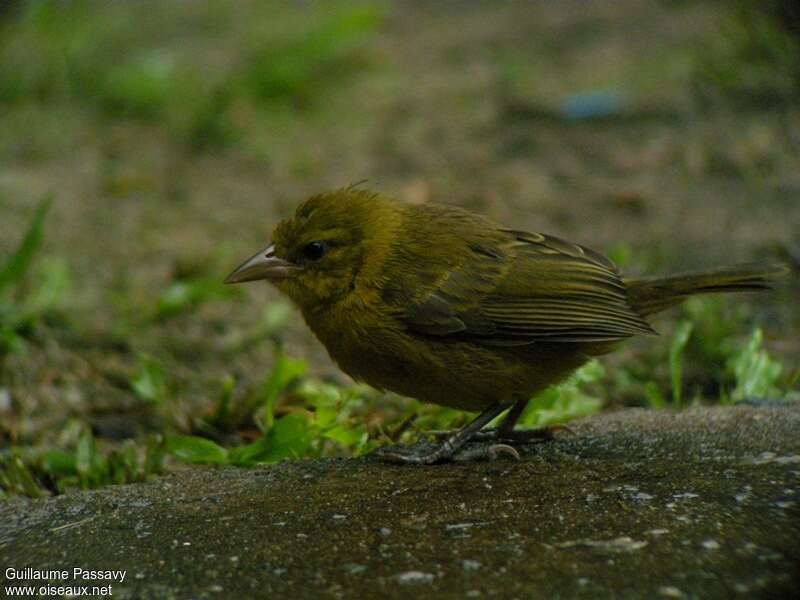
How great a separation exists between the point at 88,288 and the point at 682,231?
370 centimetres

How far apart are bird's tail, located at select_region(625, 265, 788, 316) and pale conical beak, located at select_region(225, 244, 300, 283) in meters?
1.37

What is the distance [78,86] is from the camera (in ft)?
28.5

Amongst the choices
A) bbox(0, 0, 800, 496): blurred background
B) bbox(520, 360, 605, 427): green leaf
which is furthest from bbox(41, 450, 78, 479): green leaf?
bbox(520, 360, 605, 427): green leaf

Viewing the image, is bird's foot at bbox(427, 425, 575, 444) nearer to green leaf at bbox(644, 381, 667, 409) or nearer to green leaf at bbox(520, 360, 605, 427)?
green leaf at bbox(520, 360, 605, 427)

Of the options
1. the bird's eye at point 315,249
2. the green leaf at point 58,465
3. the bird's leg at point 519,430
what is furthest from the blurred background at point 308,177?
the bird's eye at point 315,249

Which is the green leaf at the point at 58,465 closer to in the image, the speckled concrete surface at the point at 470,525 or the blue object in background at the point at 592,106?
the speckled concrete surface at the point at 470,525

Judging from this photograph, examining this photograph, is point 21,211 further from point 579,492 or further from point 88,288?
point 579,492

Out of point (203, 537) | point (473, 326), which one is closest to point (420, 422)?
point (473, 326)

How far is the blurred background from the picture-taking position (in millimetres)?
4805

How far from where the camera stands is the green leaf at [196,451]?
397 centimetres

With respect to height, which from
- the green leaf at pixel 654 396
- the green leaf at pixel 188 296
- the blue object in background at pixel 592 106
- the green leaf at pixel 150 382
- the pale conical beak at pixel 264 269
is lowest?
the green leaf at pixel 654 396

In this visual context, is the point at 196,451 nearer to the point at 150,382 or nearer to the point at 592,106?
the point at 150,382

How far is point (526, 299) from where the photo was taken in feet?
13.8

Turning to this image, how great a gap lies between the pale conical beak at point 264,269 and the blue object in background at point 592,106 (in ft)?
16.2
